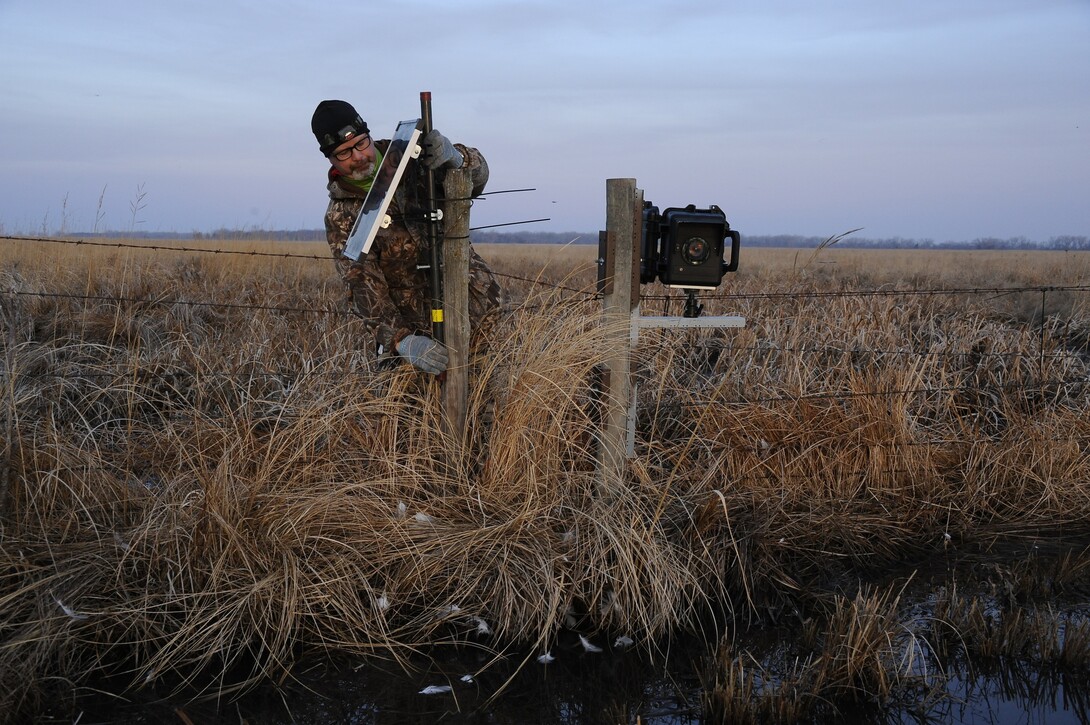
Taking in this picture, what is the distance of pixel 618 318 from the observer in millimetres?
3982

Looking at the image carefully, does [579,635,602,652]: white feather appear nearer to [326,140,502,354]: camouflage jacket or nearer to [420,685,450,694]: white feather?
[420,685,450,694]: white feather

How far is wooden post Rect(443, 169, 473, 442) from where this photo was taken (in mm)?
3811

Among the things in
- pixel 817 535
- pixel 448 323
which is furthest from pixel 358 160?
pixel 817 535

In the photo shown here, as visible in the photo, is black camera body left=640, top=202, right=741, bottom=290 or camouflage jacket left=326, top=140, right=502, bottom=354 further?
camouflage jacket left=326, top=140, right=502, bottom=354

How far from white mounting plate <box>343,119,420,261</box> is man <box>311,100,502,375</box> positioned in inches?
3.8

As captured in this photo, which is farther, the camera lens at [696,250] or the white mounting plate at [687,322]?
the camera lens at [696,250]

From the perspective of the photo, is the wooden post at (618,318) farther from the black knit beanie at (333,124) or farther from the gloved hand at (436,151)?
the black knit beanie at (333,124)

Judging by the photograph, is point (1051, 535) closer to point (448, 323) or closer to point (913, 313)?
point (448, 323)

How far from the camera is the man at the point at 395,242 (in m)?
3.87

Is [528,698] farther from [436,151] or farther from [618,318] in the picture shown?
[436,151]

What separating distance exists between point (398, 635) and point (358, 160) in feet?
7.00

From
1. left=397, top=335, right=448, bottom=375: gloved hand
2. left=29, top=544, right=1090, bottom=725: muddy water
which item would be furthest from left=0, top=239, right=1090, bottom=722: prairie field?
left=397, top=335, right=448, bottom=375: gloved hand

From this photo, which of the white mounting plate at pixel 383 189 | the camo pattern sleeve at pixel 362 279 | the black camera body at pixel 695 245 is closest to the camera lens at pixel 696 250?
the black camera body at pixel 695 245

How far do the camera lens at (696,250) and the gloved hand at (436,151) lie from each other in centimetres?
107
